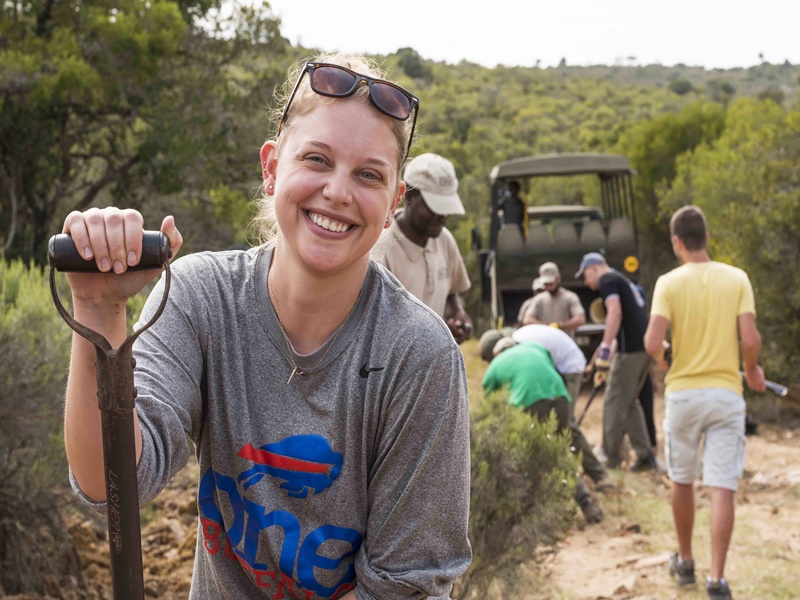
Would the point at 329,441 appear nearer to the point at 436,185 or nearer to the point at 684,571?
the point at 436,185

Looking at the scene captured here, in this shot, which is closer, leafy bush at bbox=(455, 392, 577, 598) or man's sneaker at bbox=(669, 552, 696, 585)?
leafy bush at bbox=(455, 392, 577, 598)

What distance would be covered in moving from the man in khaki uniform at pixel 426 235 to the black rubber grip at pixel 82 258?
294cm

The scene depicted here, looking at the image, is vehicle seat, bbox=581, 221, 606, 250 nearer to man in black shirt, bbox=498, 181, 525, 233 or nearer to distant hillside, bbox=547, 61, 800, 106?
man in black shirt, bbox=498, 181, 525, 233

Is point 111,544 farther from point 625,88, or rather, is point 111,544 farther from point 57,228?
point 625,88

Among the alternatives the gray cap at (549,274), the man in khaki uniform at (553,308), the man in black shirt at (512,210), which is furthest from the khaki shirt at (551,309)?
the man in black shirt at (512,210)

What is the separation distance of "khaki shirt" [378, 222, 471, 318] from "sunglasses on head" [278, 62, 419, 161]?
2.54 m

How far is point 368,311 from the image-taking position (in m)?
1.81

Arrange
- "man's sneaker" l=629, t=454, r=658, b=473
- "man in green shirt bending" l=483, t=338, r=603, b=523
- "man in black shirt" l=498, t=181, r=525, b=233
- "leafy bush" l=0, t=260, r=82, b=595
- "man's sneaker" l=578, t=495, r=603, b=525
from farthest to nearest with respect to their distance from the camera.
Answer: "man in black shirt" l=498, t=181, r=525, b=233 → "man's sneaker" l=629, t=454, r=658, b=473 → "man's sneaker" l=578, t=495, r=603, b=525 → "man in green shirt bending" l=483, t=338, r=603, b=523 → "leafy bush" l=0, t=260, r=82, b=595

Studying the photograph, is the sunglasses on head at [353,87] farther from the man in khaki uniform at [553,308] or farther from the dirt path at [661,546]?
the man in khaki uniform at [553,308]

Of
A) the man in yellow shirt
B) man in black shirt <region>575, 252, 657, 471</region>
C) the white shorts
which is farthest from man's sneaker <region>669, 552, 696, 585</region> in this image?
man in black shirt <region>575, 252, 657, 471</region>

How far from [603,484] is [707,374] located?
2.60 m

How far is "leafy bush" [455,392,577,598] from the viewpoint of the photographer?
473cm

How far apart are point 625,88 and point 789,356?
2234 inches

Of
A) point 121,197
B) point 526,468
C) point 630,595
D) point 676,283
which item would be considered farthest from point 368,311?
point 121,197
